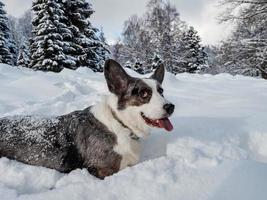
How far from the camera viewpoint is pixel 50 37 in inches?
882

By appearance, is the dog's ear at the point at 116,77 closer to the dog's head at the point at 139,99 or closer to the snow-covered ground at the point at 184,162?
the dog's head at the point at 139,99

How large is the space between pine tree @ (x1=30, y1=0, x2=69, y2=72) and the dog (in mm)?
18518

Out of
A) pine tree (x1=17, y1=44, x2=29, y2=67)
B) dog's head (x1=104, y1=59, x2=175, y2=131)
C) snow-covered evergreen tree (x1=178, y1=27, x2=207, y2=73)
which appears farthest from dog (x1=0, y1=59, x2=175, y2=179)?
pine tree (x1=17, y1=44, x2=29, y2=67)

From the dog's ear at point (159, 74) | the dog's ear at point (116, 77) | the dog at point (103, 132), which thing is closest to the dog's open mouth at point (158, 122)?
the dog at point (103, 132)

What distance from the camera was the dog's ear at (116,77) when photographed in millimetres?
3592

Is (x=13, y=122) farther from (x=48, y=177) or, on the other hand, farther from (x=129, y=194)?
(x=129, y=194)

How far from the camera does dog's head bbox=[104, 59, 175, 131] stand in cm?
341

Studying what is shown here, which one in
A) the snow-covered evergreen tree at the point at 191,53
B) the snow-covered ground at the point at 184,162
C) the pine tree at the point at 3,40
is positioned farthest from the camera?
the snow-covered evergreen tree at the point at 191,53

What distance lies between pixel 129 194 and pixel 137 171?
40 cm

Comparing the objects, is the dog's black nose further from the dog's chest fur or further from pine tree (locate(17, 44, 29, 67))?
pine tree (locate(17, 44, 29, 67))

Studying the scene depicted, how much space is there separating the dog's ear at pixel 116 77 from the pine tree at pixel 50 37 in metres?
18.7

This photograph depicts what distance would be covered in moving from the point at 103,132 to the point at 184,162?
870 mm

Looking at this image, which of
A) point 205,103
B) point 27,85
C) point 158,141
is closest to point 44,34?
point 27,85

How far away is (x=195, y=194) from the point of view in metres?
2.61
